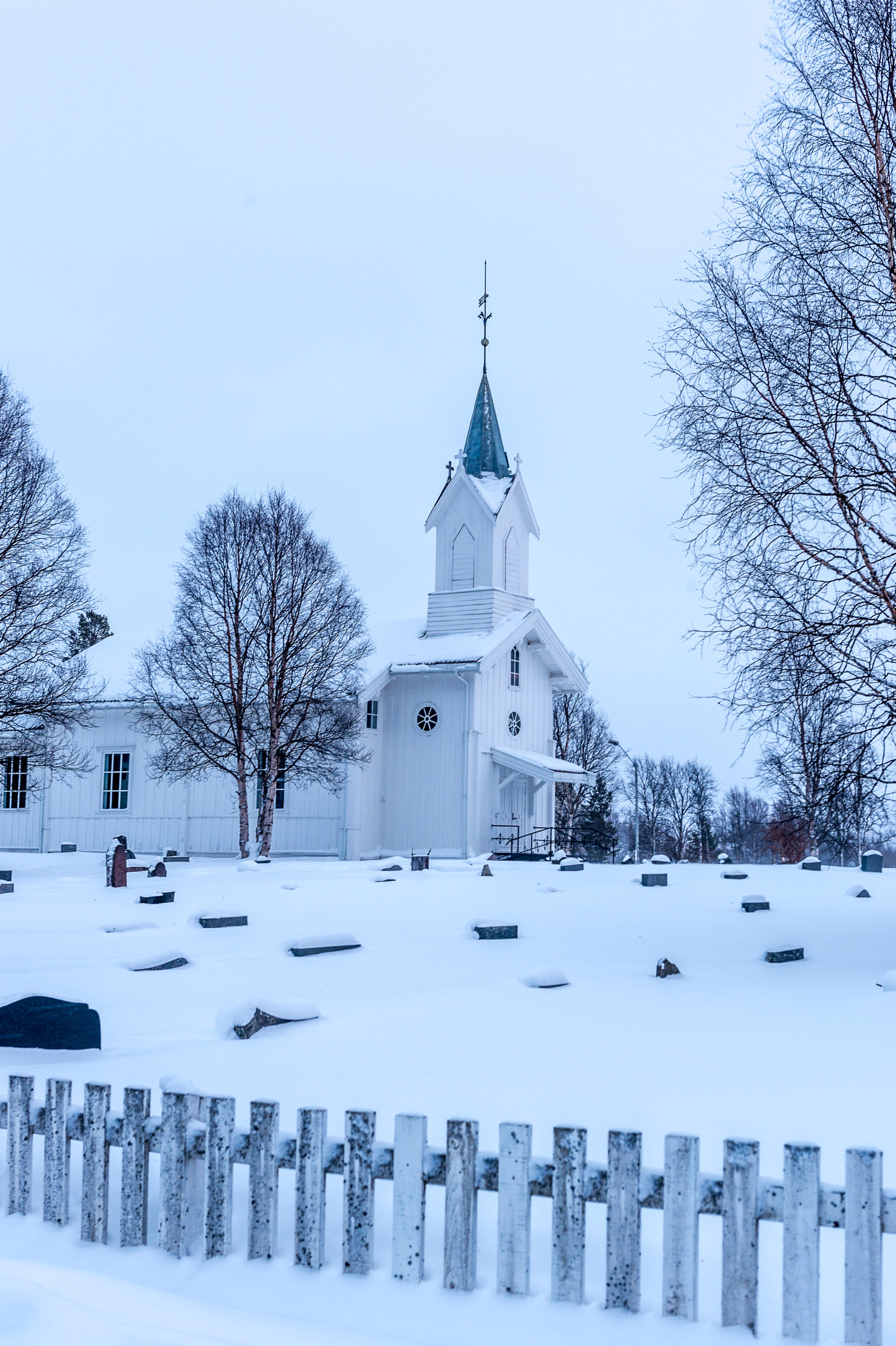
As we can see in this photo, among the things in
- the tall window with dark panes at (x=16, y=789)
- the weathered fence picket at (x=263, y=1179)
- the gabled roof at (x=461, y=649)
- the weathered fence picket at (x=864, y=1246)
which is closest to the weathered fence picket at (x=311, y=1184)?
the weathered fence picket at (x=263, y=1179)

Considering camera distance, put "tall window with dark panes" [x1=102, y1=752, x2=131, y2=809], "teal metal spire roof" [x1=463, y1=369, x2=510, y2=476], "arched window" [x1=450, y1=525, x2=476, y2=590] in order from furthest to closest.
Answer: "teal metal spire roof" [x1=463, y1=369, x2=510, y2=476]
"tall window with dark panes" [x1=102, y1=752, x2=131, y2=809]
"arched window" [x1=450, y1=525, x2=476, y2=590]

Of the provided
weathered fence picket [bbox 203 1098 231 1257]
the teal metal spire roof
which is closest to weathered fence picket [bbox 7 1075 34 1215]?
weathered fence picket [bbox 203 1098 231 1257]

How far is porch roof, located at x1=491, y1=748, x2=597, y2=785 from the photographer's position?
29438 millimetres

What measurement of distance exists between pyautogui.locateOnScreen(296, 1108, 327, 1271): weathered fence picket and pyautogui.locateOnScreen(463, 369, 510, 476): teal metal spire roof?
31.1 meters

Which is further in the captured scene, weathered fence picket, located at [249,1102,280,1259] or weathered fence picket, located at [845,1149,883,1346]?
weathered fence picket, located at [249,1102,280,1259]

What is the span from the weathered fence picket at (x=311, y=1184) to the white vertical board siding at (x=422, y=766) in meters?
25.0

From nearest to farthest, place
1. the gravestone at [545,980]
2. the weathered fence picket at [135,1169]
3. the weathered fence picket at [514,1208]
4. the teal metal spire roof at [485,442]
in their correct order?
the weathered fence picket at [514,1208] < the weathered fence picket at [135,1169] < the gravestone at [545,980] < the teal metal spire roof at [485,442]

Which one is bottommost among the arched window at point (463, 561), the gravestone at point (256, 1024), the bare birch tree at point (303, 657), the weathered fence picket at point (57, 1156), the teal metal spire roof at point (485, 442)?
the gravestone at point (256, 1024)

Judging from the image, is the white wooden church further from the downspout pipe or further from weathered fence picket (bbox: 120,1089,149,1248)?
weathered fence picket (bbox: 120,1089,149,1248)

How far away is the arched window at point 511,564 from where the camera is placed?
1293 inches

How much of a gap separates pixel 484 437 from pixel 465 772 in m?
12.1

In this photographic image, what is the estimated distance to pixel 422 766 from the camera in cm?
3006

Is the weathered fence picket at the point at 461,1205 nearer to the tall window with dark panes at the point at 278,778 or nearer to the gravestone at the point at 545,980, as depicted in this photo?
the gravestone at the point at 545,980

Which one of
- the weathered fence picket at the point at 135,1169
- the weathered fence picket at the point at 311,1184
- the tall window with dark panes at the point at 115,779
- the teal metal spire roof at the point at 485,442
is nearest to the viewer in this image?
the weathered fence picket at the point at 311,1184
